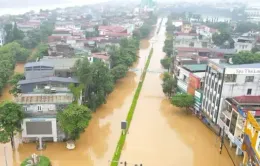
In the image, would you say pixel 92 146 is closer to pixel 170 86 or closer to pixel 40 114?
pixel 40 114

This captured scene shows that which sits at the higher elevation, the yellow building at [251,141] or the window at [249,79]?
the window at [249,79]

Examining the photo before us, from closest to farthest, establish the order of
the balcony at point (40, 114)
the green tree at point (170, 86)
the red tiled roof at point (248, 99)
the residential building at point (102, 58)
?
the red tiled roof at point (248, 99) < the balcony at point (40, 114) < the green tree at point (170, 86) < the residential building at point (102, 58)

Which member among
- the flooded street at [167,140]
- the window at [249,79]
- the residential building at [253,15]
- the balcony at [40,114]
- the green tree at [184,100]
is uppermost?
the residential building at [253,15]

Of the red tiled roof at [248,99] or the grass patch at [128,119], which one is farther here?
Answer: the red tiled roof at [248,99]

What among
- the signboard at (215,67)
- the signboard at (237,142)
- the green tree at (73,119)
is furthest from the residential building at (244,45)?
the green tree at (73,119)

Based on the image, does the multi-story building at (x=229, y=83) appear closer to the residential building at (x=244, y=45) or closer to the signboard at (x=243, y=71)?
the signboard at (x=243, y=71)

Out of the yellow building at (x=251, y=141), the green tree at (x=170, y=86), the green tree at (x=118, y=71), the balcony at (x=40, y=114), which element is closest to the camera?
the yellow building at (x=251, y=141)

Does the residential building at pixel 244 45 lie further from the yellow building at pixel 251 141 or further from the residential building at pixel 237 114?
the yellow building at pixel 251 141
